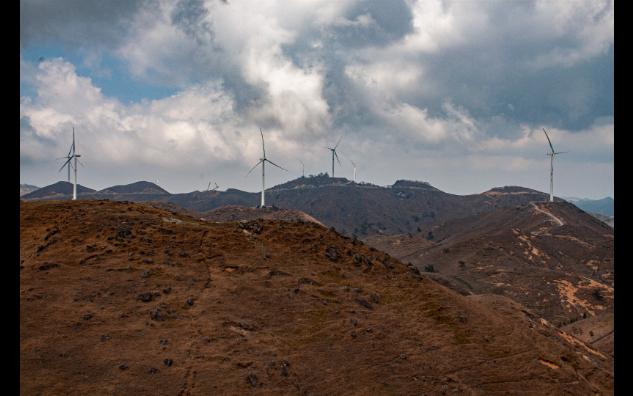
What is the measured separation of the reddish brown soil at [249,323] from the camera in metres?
29.1

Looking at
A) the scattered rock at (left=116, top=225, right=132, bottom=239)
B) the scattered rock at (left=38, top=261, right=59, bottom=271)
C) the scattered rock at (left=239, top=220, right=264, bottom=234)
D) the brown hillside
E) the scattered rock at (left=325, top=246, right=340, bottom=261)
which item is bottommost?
the brown hillside

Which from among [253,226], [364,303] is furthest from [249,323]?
[253,226]

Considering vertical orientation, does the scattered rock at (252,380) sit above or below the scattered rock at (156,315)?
below

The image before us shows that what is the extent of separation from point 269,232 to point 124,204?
771 inches

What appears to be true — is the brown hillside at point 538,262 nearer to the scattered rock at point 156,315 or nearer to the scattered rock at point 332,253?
the scattered rock at point 332,253

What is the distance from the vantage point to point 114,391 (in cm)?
2633

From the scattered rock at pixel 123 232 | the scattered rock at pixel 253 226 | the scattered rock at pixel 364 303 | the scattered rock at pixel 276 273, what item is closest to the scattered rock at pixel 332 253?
the scattered rock at pixel 276 273

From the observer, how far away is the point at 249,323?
114ft

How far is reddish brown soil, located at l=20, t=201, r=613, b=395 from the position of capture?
29094 millimetres

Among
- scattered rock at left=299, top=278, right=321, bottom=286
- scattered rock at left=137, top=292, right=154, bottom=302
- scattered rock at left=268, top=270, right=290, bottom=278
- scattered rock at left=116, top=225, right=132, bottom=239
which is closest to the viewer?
scattered rock at left=137, top=292, right=154, bottom=302

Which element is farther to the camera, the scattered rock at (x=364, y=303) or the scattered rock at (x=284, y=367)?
the scattered rock at (x=364, y=303)

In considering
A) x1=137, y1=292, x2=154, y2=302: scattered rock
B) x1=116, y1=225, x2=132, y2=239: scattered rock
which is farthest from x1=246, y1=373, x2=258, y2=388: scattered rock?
x1=116, y1=225, x2=132, y2=239: scattered rock

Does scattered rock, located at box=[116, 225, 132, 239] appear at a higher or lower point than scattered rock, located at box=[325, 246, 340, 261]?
higher

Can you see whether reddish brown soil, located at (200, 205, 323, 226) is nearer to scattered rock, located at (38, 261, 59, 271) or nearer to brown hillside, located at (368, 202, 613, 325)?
brown hillside, located at (368, 202, 613, 325)
